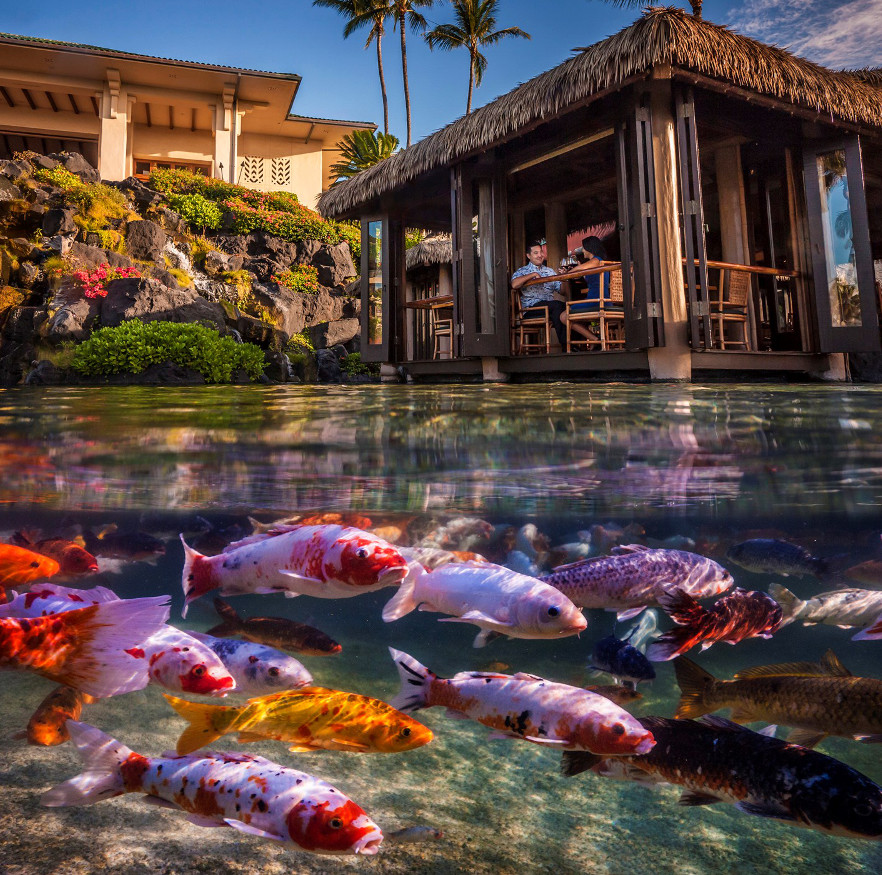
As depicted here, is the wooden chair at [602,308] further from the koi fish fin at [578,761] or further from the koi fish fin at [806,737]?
the koi fish fin at [578,761]

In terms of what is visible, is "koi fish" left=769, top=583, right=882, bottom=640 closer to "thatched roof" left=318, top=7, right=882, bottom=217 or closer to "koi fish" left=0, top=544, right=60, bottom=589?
"koi fish" left=0, top=544, right=60, bottom=589

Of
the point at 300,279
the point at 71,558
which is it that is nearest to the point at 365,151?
the point at 300,279

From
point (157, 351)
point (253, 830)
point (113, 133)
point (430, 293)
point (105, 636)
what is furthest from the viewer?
point (113, 133)

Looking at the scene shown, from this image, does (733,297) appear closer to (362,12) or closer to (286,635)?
(286,635)

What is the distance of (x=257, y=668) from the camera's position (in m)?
2.12

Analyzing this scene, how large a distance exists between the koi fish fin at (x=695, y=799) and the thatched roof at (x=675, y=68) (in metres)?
7.44

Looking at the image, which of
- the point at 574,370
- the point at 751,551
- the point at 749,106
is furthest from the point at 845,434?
the point at 749,106

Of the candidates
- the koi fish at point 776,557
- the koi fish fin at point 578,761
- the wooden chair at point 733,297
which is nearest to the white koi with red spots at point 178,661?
the koi fish fin at point 578,761

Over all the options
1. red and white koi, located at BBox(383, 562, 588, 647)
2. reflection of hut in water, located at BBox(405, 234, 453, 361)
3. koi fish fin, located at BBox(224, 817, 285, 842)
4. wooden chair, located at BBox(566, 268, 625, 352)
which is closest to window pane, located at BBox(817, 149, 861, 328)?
wooden chair, located at BBox(566, 268, 625, 352)

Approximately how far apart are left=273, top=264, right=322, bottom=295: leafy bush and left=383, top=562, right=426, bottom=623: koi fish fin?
2223 cm

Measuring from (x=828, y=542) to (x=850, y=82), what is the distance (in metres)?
6.72

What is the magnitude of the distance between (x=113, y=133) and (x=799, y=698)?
3048 cm

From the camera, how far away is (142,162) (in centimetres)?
2952

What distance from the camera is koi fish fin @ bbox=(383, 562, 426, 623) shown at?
200 centimetres
